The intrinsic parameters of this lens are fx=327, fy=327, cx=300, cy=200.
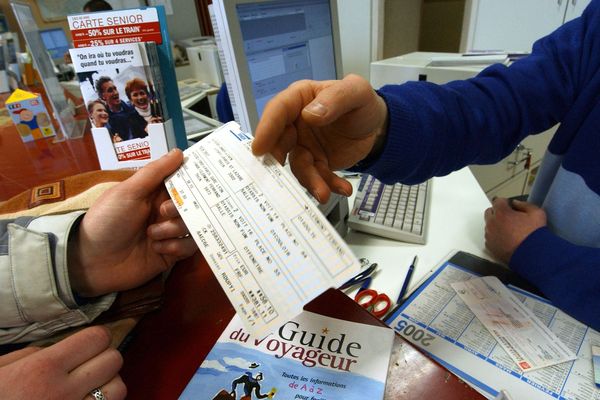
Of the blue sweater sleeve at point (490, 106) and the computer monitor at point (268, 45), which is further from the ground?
the computer monitor at point (268, 45)

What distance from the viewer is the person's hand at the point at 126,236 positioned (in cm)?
48

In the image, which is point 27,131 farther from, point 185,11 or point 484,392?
point 185,11

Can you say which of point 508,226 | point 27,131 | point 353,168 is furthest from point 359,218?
point 27,131

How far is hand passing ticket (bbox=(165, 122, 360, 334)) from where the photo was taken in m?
0.31

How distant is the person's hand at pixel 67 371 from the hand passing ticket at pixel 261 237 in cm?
16

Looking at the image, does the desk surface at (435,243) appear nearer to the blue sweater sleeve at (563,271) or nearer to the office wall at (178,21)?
the blue sweater sleeve at (563,271)

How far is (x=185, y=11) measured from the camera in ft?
8.07

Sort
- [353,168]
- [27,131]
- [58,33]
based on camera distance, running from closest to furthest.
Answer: [353,168]
[27,131]
[58,33]

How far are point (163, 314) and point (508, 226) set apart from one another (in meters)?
0.61

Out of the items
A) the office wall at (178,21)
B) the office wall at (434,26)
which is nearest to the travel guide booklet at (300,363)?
the office wall at (434,26)

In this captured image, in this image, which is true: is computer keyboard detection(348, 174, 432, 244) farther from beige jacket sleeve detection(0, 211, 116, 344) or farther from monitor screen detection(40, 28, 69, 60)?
monitor screen detection(40, 28, 69, 60)

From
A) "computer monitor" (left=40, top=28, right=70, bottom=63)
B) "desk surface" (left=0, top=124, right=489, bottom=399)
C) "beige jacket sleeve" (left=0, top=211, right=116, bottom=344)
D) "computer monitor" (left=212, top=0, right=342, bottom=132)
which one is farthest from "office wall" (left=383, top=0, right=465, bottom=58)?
"beige jacket sleeve" (left=0, top=211, right=116, bottom=344)

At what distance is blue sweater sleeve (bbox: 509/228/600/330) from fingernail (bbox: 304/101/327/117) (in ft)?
1.45

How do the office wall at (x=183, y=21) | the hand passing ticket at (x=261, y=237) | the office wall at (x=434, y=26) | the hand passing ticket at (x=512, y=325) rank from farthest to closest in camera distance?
the office wall at (x=183, y=21) → the office wall at (x=434, y=26) → the hand passing ticket at (x=512, y=325) → the hand passing ticket at (x=261, y=237)
